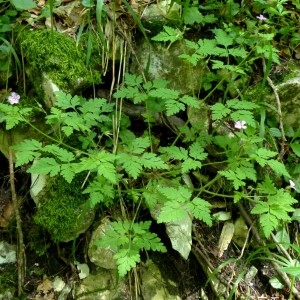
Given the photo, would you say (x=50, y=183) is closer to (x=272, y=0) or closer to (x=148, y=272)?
(x=148, y=272)

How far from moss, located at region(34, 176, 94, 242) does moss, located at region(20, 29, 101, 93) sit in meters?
0.65

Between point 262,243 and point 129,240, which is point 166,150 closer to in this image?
point 129,240

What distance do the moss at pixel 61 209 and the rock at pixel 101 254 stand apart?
125mm


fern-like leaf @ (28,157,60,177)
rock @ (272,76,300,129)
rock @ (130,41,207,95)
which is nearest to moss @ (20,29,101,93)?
rock @ (130,41,207,95)

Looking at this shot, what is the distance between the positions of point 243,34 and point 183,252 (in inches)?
60.5

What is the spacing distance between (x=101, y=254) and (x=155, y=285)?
0.39 m

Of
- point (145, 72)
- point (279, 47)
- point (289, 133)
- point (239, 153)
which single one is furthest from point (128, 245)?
point (279, 47)

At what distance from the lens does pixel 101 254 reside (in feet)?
8.31

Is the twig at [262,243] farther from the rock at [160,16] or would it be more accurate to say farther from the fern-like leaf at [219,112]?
the rock at [160,16]

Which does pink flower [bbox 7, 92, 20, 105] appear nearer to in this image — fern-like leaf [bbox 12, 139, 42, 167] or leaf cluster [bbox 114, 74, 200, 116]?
fern-like leaf [bbox 12, 139, 42, 167]

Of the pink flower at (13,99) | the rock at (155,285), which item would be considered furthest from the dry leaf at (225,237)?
the pink flower at (13,99)

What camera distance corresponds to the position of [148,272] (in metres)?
2.60

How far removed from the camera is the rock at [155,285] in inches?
101

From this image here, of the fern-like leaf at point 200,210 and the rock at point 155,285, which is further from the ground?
the fern-like leaf at point 200,210
